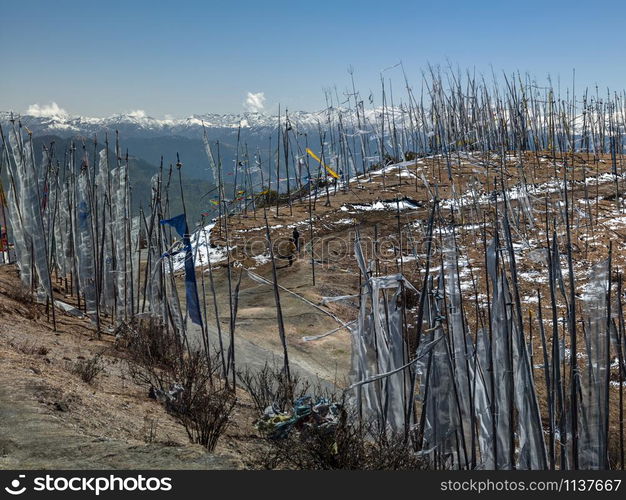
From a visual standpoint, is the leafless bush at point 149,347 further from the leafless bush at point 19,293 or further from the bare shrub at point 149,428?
the leafless bush at point 19,293

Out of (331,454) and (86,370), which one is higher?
(331,454)

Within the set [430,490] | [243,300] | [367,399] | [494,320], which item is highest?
[494,320]

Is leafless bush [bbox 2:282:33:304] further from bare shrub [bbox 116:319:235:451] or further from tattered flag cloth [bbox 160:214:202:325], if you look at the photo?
tattered flag cloth [bbox 160:214:202:325]

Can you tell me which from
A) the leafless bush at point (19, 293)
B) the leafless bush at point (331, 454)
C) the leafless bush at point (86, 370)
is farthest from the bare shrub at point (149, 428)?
the leafless bush at point (19, 293)

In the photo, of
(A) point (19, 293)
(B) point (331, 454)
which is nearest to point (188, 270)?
(B) point (331, 454)

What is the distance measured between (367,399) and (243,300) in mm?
12431

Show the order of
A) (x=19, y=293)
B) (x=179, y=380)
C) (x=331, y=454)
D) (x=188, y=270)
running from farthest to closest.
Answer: (x=19, y=293) → (x=188, y=270) → (x=179, y=380) → (x=331, y=454)

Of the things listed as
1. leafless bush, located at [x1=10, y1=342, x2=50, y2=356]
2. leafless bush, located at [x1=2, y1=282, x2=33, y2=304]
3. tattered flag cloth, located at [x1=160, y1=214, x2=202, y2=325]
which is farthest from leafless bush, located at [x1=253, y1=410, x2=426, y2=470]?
leafless bush, located at [x1=2, y1=282, x2=33, y2=304]

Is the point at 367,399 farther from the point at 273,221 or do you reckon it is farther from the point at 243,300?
the point at 273,221

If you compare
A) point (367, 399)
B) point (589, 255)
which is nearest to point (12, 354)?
point (367, 399)

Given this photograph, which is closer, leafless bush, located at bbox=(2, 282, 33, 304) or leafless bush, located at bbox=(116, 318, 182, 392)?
leafless bush, located at bbox=(116, 318, 182, 392)

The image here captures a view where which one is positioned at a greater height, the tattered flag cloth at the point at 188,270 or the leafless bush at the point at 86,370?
the tattered flag cloth at the point at 188,270

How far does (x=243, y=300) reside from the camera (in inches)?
772

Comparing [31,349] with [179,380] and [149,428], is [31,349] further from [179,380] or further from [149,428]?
[149,428]
